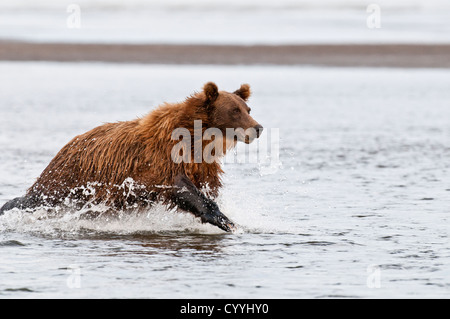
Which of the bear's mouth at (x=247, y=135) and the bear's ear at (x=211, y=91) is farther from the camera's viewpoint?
the bear's mouth at (x=247, y=135)

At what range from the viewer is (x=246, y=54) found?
32.8 meters

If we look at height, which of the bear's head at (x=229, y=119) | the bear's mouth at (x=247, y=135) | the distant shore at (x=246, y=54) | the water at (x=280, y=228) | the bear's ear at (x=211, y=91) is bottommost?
the water at (x=280, y=228)

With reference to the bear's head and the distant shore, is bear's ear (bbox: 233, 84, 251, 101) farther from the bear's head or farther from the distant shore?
the distant shore

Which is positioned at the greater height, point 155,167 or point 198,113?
point 198,113

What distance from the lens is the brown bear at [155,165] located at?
809cm

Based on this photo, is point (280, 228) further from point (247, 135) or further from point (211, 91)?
point (211, 91)

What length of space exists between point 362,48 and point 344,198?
24350 millimetres

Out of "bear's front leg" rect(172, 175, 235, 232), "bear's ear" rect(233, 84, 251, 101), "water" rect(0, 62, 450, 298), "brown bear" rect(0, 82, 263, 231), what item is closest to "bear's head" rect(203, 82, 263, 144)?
"brown bear" rect(0, 82, 263, 231)

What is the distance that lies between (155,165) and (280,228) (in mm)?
1394

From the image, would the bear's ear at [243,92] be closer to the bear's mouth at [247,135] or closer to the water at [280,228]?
the bear's mouth at [247,135]

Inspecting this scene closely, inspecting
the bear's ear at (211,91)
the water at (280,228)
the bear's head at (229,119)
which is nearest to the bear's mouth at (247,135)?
the bear's head at (229,119)

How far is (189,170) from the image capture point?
26.8 ft
